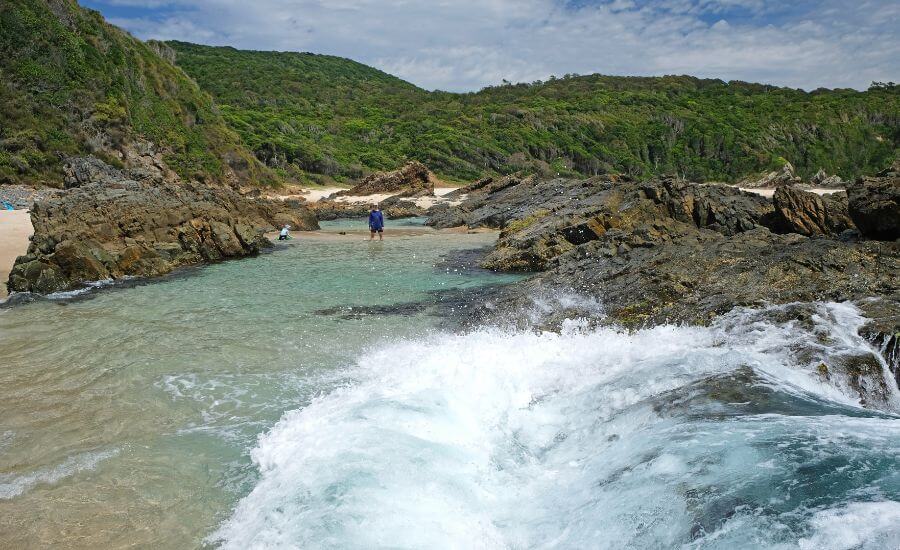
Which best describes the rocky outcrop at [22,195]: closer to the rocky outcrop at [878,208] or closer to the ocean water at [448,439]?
the ocean water at [448,439]

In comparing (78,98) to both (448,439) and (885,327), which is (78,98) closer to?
(448,439)

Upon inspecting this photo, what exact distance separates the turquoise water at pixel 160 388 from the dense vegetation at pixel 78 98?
772 inches

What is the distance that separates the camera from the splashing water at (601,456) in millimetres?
3314

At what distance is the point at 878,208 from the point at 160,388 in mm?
10392

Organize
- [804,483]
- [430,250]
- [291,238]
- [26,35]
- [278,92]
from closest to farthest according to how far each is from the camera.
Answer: [804,483] < [430,250] < [291,238] < [26,35] < [278,92]

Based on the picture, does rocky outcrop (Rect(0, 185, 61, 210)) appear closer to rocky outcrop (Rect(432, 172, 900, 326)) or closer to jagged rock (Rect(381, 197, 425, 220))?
jagged rock (Rect(381, 197, 425, 220))

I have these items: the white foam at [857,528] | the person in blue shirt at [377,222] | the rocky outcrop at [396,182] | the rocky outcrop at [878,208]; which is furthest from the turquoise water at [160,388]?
the rocky outcrop at [396,182]

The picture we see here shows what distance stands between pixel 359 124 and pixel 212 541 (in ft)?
226

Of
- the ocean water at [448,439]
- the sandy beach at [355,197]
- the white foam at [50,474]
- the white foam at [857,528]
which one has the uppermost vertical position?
the sandy beach at [355,197]

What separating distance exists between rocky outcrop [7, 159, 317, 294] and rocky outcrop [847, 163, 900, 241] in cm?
1492

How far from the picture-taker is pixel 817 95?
82125 mm

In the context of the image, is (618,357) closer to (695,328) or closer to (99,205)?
(695,328)

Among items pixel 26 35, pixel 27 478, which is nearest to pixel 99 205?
pixel 27 478

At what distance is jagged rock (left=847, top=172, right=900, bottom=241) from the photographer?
8.68m
